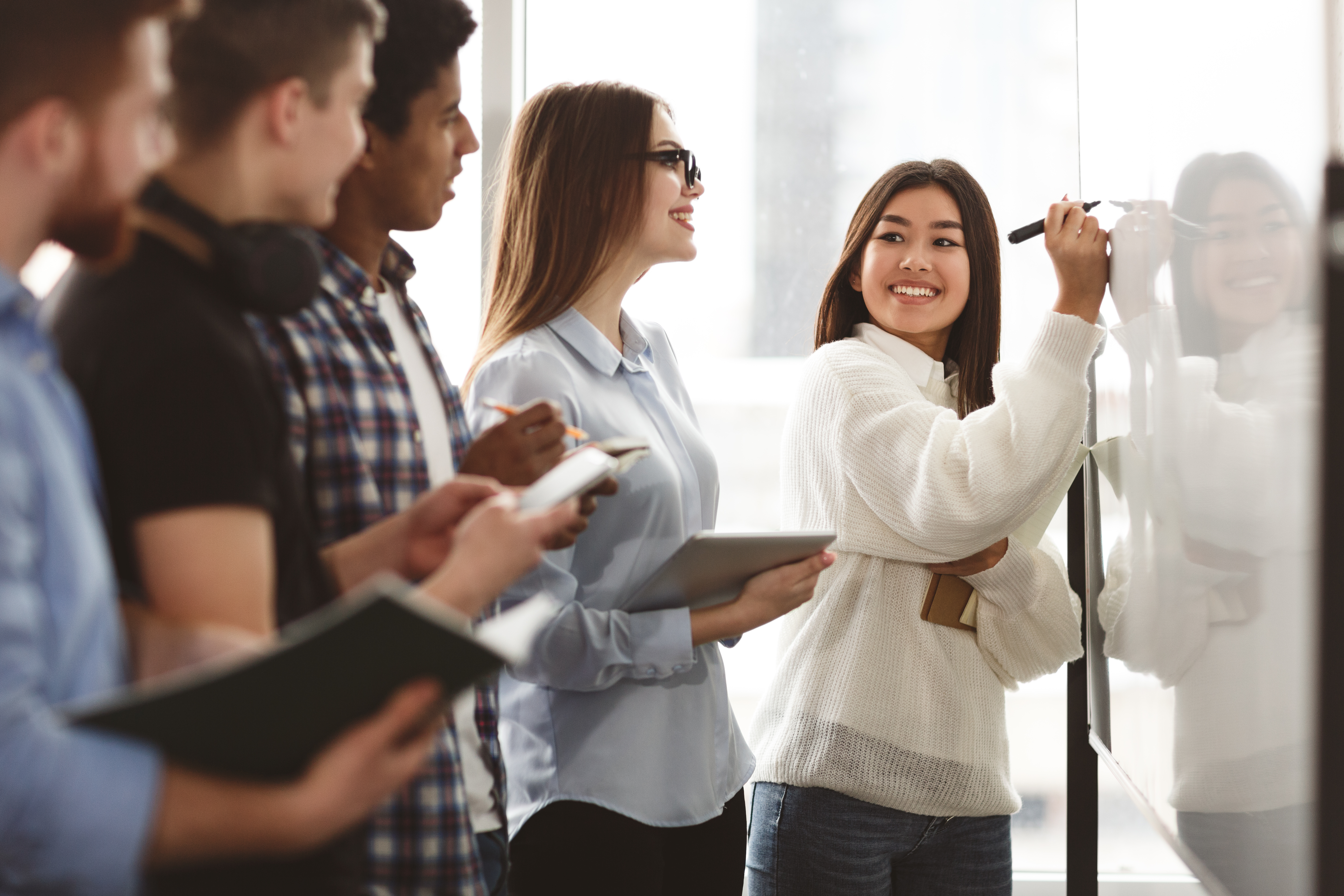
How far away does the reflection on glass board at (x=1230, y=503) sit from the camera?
84 centimetres

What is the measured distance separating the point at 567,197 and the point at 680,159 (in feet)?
0.64

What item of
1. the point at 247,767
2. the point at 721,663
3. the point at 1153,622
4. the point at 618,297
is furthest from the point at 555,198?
the point at 247,767

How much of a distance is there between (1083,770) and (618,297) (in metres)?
1.10

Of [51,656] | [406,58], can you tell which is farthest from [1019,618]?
[51,656]

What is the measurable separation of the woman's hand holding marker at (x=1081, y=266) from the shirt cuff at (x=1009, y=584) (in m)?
0.37

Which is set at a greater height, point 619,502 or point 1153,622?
point 619,502

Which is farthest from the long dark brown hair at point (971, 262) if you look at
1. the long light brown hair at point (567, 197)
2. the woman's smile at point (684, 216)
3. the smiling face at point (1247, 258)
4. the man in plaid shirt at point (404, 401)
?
the man in plaid shirt at point (404, 401)

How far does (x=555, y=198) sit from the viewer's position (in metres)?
1.59

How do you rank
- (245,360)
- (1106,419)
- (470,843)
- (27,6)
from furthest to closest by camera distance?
(1106,419) < (470,843) < (245,360) < (27,6)

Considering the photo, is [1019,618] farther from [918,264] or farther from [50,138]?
[50,138]

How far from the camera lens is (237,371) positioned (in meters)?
0.71

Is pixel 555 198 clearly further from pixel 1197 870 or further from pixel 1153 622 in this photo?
pixel 1197 870

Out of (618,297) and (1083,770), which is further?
(1083,770)

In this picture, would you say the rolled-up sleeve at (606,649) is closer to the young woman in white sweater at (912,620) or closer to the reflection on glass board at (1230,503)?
the young woman in white sweater at (912,620)
